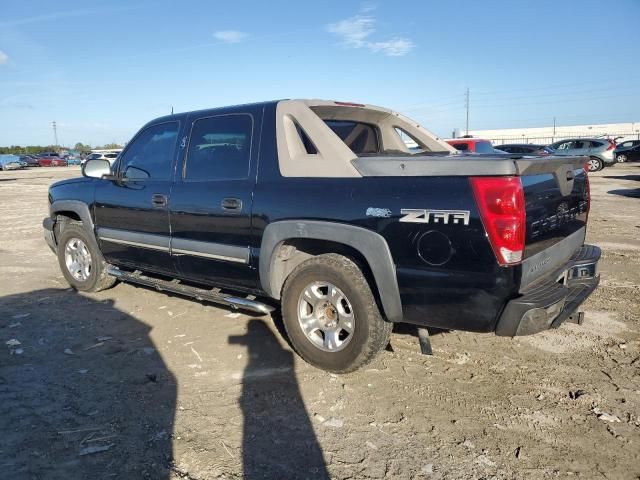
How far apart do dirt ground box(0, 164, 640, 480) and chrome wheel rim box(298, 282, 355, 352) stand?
263 mm

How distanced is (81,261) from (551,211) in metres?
4.96

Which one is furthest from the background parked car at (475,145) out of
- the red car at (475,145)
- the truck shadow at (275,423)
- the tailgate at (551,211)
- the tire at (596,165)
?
the tire at (596,165)

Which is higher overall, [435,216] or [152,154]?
[152,154]

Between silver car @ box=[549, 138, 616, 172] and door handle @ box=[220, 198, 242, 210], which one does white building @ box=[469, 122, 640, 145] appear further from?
door handle @ box=[220, 198, 242, 210]

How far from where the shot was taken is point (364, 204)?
3.16 m

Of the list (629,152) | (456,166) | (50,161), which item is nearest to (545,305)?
(456,166)

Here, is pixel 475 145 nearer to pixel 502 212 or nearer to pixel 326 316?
pixel 326 316

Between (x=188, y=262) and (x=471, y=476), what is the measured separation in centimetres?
287

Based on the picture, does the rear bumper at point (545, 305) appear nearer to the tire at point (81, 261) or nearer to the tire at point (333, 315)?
the tire at point (333, 315)

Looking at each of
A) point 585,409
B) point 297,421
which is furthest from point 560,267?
point 297,421

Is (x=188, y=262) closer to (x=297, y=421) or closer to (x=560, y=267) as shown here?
(x=297, y=421)

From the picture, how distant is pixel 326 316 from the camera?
3.60 metres

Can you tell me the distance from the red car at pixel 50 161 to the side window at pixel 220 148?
55.2m

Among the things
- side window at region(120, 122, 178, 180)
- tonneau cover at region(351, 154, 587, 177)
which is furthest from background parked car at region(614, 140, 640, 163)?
side window at region(120, 122, 178, 180)
